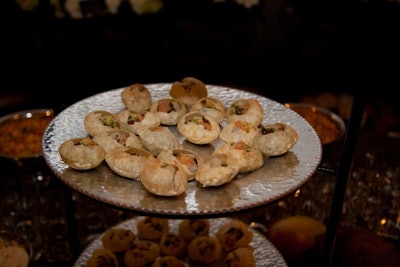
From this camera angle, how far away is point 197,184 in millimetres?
1022

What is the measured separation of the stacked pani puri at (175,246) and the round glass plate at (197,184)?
14.0 inches

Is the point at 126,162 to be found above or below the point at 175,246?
above

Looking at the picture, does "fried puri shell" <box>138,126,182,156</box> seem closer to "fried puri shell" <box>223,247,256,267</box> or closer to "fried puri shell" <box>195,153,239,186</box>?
"fried puri shell" <box>195,153,239,186</box>

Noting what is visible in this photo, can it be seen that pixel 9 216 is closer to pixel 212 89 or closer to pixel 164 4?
pixel 212 89

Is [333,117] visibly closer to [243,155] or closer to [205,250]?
[205,250]

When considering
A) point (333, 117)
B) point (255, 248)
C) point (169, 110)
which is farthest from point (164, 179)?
point (333, 117)

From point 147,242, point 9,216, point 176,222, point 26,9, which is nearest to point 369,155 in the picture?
point 176,222

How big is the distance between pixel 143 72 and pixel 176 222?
1259mm

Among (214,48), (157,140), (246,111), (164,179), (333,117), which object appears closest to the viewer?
(164,179)

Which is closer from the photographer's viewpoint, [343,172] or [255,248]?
[343,172]

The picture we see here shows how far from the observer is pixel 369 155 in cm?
199

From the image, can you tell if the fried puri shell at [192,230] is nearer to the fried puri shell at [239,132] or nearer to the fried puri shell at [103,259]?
the fried puri shell at [103,259]

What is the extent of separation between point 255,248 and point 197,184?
50cm

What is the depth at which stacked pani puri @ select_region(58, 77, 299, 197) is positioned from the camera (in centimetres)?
98
